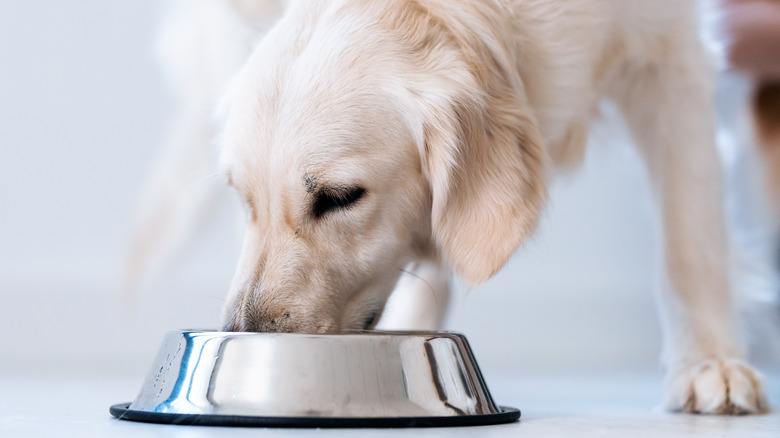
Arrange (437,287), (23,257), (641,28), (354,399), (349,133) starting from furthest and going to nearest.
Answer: (23,257) → (437,287) → (641,28) → (349,133) → (354,399)

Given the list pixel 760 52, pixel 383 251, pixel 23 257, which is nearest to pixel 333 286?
pixel 383 251

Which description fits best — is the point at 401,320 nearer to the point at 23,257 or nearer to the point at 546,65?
the point at 546,65

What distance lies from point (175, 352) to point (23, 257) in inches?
66.0

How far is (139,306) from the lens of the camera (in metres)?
2.85

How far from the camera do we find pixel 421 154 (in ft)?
4.39

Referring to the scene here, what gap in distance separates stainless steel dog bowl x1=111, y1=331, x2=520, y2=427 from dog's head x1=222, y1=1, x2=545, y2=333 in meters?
0.12

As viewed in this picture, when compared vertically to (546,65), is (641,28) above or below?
above

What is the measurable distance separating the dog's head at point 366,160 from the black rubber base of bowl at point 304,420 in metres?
0.15

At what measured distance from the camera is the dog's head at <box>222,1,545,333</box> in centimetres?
125

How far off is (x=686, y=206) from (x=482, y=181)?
0.51 metres

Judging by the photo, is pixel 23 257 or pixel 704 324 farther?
pixel 23 257

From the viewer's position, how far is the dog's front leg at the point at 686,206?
1.59 m

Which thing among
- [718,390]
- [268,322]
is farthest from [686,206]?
[268,322]

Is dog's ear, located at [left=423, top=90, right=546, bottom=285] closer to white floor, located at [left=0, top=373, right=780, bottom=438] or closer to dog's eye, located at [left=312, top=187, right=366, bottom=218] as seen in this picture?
dog's eye, located at [left=312, top=187, right=366, bottom=218]
